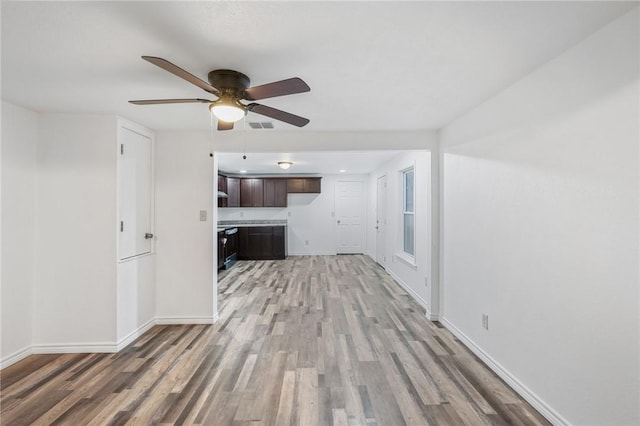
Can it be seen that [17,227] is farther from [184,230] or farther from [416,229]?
[416,229]

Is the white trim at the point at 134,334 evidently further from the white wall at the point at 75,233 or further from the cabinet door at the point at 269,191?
the cabinet door at the point at 269,191

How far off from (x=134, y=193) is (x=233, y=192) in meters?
4.31

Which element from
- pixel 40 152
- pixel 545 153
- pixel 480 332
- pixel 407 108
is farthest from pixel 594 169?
pixel 40 152

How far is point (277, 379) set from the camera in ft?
7.13

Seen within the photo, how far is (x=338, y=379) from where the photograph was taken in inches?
85.2

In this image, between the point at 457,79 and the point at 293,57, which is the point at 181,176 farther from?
the point at 457,79

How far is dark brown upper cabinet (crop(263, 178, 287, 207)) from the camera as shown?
7457 millimetres

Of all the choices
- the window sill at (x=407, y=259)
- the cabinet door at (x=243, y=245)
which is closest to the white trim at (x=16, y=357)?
the window sill at (x=407, y=259)

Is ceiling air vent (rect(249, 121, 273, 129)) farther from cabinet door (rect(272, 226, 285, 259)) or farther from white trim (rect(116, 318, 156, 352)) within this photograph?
cabinet door (rect(272, 226, 285, 259))

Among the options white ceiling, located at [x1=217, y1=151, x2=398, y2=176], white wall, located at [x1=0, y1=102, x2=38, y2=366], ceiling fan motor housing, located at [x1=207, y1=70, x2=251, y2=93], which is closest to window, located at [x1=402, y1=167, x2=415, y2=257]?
white ceiling, located at [x1=217, y1=151, x2=398, y2=176]

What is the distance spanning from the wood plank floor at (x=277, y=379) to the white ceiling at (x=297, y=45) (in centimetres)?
224

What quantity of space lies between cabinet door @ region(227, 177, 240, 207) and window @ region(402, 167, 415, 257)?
171 inches

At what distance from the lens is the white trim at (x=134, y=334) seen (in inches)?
107

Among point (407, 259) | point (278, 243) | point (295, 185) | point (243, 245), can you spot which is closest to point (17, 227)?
point (407, 259)
